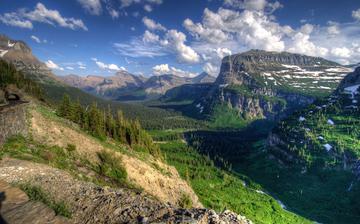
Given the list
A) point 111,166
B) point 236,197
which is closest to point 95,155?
point 111,166

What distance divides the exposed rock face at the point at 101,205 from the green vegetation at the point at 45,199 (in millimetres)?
571

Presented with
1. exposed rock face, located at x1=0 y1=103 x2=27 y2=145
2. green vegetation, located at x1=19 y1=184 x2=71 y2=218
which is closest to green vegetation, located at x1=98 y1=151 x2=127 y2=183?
exposed rock face, located at x1=0 y1=103 x2=27 y2=145

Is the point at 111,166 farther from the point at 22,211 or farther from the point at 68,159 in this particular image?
the point at 22,211

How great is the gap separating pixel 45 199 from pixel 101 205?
615 cm

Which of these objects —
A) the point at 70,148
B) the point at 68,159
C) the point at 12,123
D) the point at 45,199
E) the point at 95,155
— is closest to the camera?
the point at 45,199

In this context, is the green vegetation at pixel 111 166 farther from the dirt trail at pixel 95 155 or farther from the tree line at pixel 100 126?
the tree line at pixel 100 126

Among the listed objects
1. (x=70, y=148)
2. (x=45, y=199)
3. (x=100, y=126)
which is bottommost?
(x=70, y=148)

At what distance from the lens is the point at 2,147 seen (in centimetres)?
4416

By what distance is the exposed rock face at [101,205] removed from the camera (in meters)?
26.9

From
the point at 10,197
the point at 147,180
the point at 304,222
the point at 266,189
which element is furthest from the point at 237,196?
the point at 10,197

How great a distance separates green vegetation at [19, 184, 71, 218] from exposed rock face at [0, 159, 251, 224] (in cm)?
57

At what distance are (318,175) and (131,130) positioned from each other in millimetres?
151232

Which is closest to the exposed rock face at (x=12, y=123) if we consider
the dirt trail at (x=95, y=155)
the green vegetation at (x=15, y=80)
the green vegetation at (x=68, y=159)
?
the green vegetation at (x=68, y=159)

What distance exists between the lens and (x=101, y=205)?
29469mm
